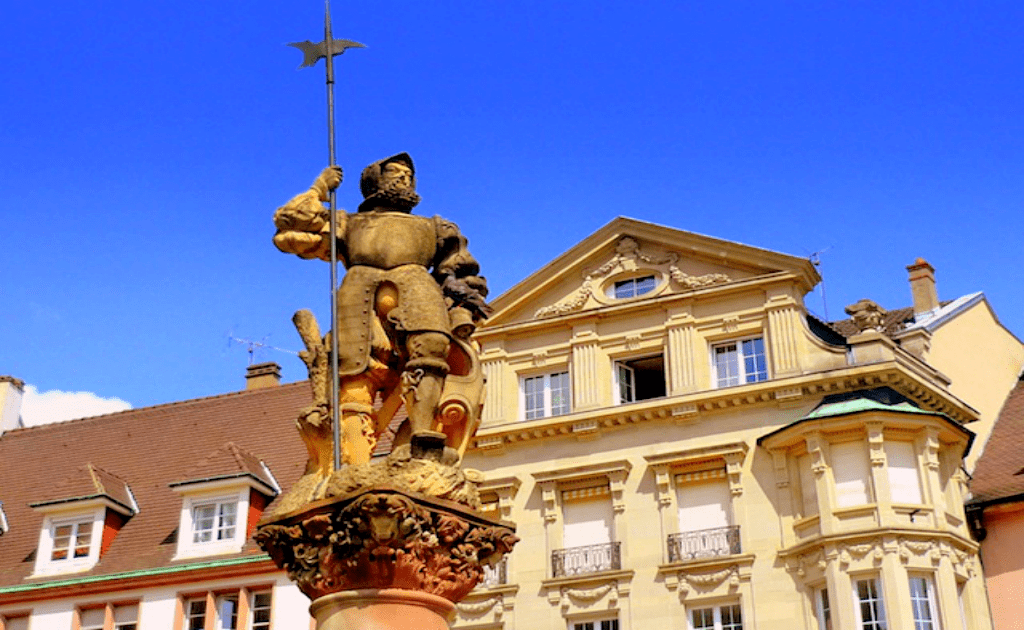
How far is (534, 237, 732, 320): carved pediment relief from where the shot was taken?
3281 centimetres

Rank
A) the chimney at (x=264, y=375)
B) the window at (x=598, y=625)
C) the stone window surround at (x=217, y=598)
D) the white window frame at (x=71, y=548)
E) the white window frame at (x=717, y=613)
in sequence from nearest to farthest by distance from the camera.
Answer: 1. the white window frame at (x=717, y=613)
2. the window at (x=598, y=625)
3. the stone window surround at (x=217, y=598)
4. the white window frame at (x=71, y=548)
5. the chimney at (x=264, y=375)

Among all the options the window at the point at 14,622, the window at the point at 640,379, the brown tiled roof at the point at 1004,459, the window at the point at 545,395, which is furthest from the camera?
the window at the point at 14,622

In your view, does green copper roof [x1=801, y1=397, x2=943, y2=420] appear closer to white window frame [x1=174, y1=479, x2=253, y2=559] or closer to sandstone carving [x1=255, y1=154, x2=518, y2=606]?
white window frame [x1=174, y1=479, x2=253, y2=559]

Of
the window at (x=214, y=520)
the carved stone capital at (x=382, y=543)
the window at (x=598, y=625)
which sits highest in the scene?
the window at (x=214, y=520)

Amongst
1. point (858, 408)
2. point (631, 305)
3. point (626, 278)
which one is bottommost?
point (858, 408)

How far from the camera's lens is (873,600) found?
27.6 m

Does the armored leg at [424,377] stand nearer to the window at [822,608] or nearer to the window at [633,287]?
the window at [822,608]

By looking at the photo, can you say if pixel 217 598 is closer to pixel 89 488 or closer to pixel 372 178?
pixel 89 488

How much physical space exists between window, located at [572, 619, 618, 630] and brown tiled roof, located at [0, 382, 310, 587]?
7.46m

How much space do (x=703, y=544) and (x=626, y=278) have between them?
6.81 metres

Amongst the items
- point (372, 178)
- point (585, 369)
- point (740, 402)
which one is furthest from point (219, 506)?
point (372, 178)

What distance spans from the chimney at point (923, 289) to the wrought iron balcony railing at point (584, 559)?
37.4ft

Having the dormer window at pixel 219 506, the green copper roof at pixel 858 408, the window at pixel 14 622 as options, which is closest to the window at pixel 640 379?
the green copper roof at pixel 858 408

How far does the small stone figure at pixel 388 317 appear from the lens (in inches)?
403
